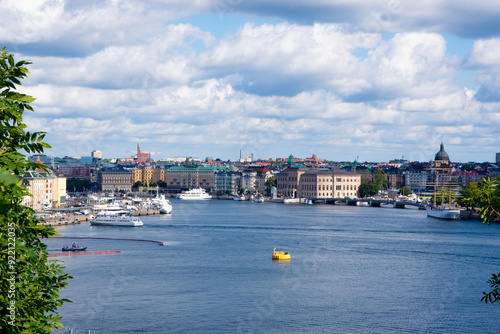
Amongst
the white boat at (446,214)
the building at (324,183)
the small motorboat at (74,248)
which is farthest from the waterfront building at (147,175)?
the small motorboat at (74,248)

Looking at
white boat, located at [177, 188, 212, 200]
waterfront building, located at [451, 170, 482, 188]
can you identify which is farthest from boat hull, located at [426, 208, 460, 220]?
white boat, located at [177, 188, 212, 200]

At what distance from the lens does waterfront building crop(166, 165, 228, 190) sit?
407ft

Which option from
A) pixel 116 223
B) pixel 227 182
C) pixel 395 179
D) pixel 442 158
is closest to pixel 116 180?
pixel 227 182

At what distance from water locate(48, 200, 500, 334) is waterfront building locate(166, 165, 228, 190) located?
8211 centimetres

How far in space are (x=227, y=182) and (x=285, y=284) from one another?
316ft

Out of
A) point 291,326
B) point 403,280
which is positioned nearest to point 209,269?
point 403,280

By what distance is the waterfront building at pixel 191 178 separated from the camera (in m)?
124

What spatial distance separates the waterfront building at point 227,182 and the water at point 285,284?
7663 centimetres

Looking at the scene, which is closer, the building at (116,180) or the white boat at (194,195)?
the white boat at (194,195)

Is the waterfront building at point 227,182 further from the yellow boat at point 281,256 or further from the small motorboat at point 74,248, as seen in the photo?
the yellow boat at point 281,256

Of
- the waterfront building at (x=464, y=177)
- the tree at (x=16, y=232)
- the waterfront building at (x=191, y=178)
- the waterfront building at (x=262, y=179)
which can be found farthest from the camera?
the waterfront building at (x=191, y=178)

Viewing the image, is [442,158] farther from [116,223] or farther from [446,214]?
[116,223]

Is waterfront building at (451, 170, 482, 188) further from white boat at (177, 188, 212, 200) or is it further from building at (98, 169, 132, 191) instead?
building at (98, 169, 132, 191)

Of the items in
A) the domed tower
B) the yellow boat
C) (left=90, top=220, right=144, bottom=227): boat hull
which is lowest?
the yellow boat
